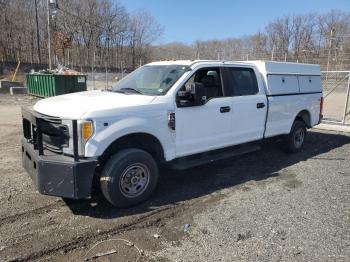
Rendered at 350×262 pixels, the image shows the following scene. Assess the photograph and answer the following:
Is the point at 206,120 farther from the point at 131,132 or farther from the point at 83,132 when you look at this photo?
the point at 83,132

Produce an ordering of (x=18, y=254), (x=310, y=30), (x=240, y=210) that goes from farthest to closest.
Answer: (x=310, y=30)
(x=240, y=210)
(x=18, y=254)

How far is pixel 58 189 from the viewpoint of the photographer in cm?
410

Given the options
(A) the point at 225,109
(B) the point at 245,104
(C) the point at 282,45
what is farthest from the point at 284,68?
(C) the point at 282,45

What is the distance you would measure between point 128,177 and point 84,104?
3.66 feet

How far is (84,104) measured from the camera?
169 inches

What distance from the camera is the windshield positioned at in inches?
200

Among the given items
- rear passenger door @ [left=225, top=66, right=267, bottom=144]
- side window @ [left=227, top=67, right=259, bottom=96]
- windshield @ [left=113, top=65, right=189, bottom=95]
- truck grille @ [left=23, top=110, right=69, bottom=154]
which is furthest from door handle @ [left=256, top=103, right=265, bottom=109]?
truck grille @ [left=23, top=110, right=69, bottom=154]

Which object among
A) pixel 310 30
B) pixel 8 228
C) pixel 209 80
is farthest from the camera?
pixel 310 30

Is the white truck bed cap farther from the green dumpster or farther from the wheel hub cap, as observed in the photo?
the green dumpster

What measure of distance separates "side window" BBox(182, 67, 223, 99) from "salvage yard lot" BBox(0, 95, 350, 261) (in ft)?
4.92

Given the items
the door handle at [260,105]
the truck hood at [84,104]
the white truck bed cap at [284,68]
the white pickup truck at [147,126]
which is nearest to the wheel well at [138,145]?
the white pickup truck at [147,126]

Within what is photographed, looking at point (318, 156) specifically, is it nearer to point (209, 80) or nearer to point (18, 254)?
point (209, 80)

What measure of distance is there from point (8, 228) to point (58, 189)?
0.71 meters

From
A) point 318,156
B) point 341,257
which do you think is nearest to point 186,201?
point 341,257
